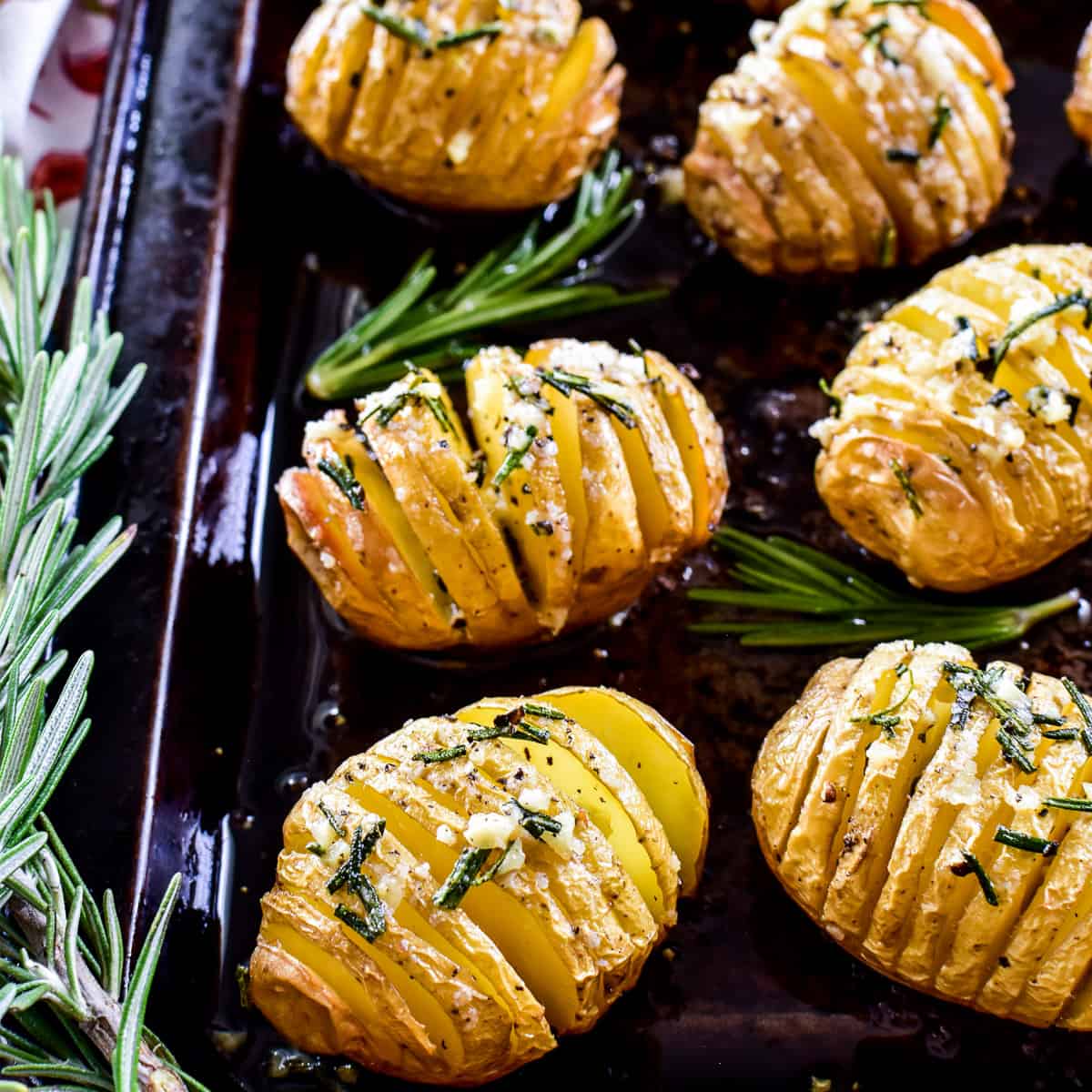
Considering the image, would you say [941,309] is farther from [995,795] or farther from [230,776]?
[230,776]

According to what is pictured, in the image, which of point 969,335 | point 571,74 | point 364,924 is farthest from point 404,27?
point 364,924

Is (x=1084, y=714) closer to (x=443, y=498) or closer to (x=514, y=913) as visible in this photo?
(x=514, y=913)

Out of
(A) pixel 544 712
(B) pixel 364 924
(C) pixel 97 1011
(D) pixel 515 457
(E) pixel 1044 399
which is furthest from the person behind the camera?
(E) pixel 1044 399

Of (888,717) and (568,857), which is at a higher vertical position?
(888,717)

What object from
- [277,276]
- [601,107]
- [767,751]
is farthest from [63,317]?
[767,751]

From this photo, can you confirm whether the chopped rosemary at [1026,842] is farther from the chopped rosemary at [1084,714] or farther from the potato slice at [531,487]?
the potato slice at [531,487]

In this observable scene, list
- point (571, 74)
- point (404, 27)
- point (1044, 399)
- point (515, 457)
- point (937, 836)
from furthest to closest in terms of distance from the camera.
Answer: point (571, 74) → point (404, 27) → point (1044, 399) → point (515, 457) → point (937, 836)

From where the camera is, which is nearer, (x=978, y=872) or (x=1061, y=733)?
(x=978, y=872)
